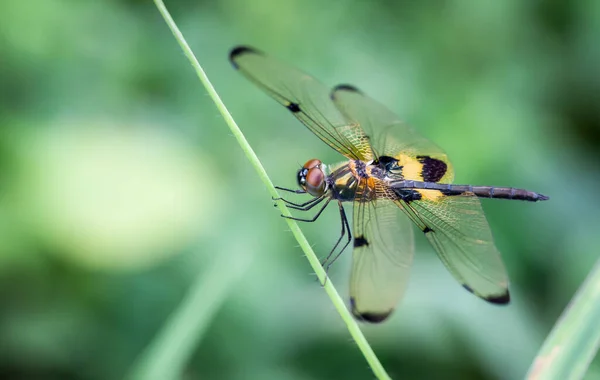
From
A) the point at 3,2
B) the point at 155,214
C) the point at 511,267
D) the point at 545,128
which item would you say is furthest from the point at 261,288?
the point at 3,2

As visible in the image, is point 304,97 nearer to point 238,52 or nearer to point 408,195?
point 238,52

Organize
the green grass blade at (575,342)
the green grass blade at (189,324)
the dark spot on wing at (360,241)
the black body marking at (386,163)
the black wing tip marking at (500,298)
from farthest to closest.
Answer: the black body marking at (386,163), the dark spot on wing at (360,241), the green grass blade at (189,324), the black wing tip marking at (500,298), the green grass blade at (575,342)

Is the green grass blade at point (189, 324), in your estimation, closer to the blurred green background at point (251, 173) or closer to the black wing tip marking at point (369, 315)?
the blurred green background at point (251, 173)

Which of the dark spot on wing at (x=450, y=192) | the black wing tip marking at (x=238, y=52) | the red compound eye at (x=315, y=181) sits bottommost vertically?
the red compound eye at (x=315, y=181)

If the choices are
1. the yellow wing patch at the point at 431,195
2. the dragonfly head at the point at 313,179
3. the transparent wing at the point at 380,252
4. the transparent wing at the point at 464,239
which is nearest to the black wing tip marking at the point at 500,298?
the transparent wing at the point at 464,239

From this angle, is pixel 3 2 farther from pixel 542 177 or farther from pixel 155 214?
pixel 542 177

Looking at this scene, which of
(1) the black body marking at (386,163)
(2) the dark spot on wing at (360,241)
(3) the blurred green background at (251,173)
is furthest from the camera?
(3) the blurred green background at (251,173)

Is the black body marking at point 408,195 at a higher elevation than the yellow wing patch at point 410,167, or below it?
below
